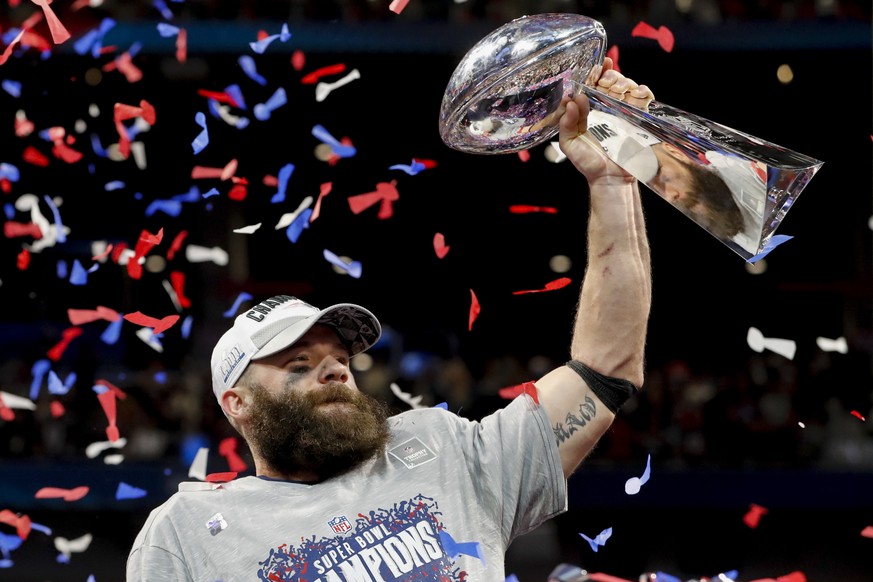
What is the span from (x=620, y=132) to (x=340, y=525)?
773 mm

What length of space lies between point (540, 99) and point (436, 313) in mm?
4063

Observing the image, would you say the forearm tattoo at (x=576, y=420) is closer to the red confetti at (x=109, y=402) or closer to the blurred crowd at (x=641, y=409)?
the red confetti at (x=109, y=402)

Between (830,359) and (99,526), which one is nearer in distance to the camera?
(99,526)

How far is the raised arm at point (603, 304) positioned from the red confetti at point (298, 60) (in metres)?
3.89

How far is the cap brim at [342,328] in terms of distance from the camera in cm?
203

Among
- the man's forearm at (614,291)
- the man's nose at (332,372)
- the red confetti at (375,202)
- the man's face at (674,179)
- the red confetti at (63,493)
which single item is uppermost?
the man's face at (674,179)

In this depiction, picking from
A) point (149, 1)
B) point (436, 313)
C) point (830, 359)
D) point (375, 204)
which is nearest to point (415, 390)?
point (436, 313)

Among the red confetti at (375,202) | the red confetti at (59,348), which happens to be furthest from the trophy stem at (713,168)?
the red confetti at (59,348)

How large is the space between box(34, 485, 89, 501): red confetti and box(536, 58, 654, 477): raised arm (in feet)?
11.4

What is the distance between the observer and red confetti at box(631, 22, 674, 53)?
5.58 meters

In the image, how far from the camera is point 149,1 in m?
6.11

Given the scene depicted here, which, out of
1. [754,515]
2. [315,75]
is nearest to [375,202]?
[315,75]

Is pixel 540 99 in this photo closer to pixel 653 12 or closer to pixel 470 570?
pixel 470 570

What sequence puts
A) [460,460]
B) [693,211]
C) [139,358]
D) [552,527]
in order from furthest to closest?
[139,358] < [552,527] < [460,460] < [693,211]
